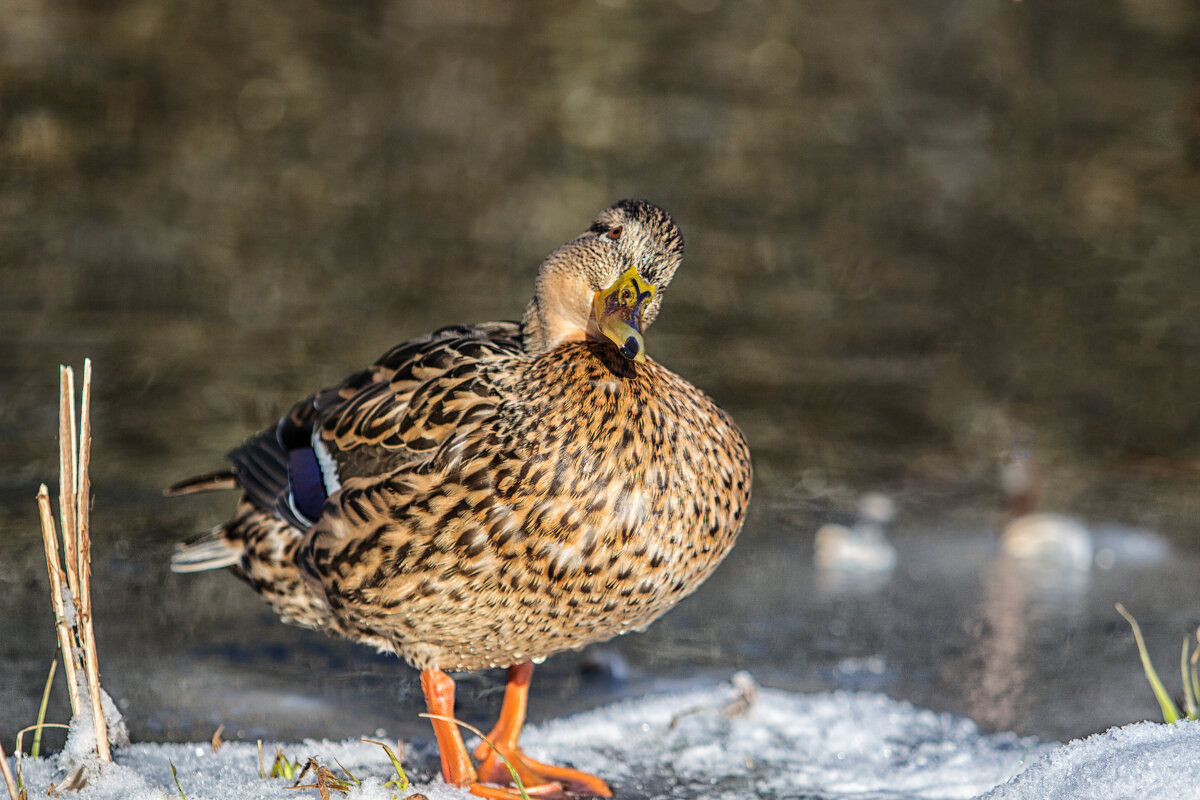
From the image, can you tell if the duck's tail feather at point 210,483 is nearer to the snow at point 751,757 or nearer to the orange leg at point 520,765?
the snow at point 751,757

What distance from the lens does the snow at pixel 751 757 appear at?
2.65 metres

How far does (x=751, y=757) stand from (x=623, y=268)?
1375 mm

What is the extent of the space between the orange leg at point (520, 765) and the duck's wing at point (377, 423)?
2.26 feet

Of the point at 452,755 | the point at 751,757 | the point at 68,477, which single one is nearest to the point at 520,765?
the point at 452,755

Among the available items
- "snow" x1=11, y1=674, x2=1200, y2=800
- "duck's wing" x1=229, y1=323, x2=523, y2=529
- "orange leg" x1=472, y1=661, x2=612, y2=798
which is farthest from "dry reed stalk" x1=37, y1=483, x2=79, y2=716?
"orange leg" x1=472, y1=661, x2=612, y2=798

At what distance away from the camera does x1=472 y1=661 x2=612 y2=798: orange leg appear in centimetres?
329

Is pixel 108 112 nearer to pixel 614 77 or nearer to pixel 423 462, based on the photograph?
pixel 614 77

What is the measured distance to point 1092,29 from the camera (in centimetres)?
1116

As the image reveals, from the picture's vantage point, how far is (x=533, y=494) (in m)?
2.96

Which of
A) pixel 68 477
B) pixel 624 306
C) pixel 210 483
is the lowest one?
pixel 68 477

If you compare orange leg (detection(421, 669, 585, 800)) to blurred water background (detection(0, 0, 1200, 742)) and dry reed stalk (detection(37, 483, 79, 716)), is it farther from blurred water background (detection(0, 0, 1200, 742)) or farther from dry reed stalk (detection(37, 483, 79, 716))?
dry reed stalk (detection(37, 483, 79, 716))

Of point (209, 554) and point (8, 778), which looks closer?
point (8, 778)

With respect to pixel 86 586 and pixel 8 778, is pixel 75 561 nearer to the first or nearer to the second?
pixel 86 586

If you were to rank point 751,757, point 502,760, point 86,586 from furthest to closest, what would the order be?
point 751,757
point 502,760
point 86,586
